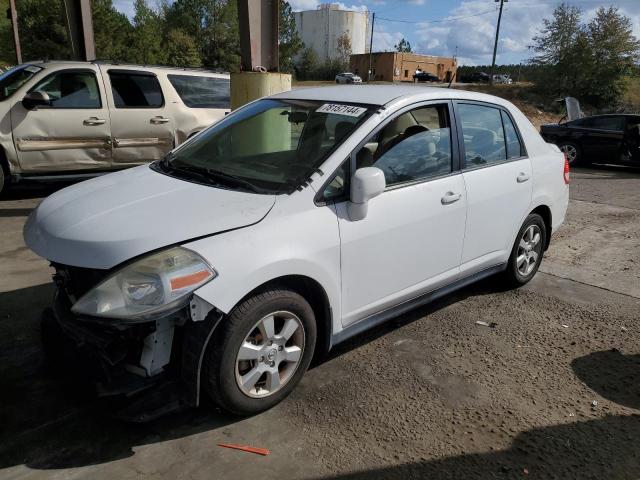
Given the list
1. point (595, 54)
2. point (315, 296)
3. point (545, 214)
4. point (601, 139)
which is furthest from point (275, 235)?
point (595, 54)

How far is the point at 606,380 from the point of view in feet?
11.3

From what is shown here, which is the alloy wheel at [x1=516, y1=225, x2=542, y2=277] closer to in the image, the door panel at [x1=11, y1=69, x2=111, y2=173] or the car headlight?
the car headlight

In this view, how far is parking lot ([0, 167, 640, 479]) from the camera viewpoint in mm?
2580

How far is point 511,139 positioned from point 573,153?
10.2 meters

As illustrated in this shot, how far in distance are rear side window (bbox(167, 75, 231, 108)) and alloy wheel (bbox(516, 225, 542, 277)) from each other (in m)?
5.73

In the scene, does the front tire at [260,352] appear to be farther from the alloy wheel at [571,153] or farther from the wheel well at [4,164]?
the alloy wheel at [571,153]

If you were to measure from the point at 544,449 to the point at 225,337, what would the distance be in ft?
5.72

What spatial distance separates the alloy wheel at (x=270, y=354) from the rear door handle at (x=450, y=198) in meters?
1.39

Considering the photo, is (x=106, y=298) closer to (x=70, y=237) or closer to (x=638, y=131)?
(x=70, y=237)

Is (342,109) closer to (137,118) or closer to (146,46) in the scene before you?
(137,118)

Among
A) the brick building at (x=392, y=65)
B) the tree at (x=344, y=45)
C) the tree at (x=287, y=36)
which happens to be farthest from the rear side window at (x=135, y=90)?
the tree at (x=344, y=45)

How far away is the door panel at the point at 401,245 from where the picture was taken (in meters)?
3.12

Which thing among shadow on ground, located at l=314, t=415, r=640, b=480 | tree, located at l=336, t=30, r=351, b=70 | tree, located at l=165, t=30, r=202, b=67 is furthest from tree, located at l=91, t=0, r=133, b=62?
tree, located at l=336, t=30, r=351, b=70

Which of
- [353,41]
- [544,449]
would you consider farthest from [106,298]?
[353,41]
